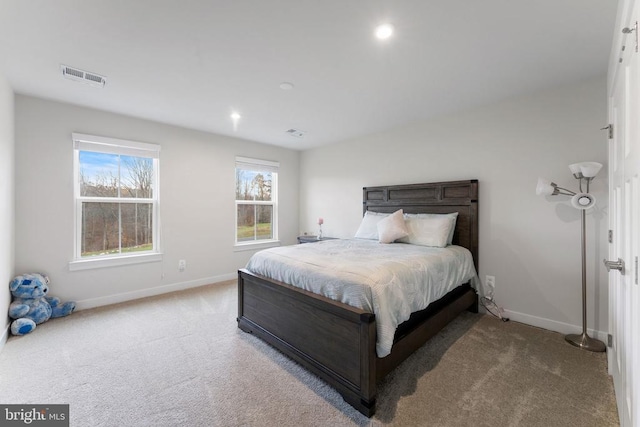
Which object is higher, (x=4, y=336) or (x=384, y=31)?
(x=384, y=31)

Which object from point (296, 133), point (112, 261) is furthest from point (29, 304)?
point (296, 133)

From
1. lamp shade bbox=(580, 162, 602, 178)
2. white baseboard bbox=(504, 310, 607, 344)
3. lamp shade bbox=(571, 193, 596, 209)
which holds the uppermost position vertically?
lamp shade bbox=(580, 162, 602, 178)

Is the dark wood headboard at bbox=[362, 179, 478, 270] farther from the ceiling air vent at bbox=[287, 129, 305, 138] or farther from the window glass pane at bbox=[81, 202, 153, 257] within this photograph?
the window glass pane at bbox=[81, 202, 153, 257]

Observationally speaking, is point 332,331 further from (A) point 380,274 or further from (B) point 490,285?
(B) point 490,285

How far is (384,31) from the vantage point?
1.83 m

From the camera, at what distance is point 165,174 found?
3791 mm

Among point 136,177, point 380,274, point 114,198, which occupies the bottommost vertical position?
point 380,274

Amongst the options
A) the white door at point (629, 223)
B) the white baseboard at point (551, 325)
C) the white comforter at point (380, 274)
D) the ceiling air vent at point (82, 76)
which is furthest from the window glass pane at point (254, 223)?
the white door at point (629, 223)

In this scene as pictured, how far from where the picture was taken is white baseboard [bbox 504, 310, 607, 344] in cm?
243

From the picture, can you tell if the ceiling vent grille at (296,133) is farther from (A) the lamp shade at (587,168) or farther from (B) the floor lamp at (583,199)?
(A) the lamp shade at (587,168)

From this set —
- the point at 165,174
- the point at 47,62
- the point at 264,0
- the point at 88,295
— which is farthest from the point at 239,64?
the point at 88,295

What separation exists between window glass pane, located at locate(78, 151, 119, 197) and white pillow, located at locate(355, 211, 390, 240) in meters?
3.28

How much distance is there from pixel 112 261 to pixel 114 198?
2.61 feet

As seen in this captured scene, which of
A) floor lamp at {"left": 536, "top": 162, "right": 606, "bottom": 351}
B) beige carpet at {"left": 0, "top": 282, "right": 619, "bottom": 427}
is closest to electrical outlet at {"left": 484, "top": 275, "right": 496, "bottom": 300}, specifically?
beige carpet at {"left": 0, "top": 282, "right": 619, "bottom": 427}
